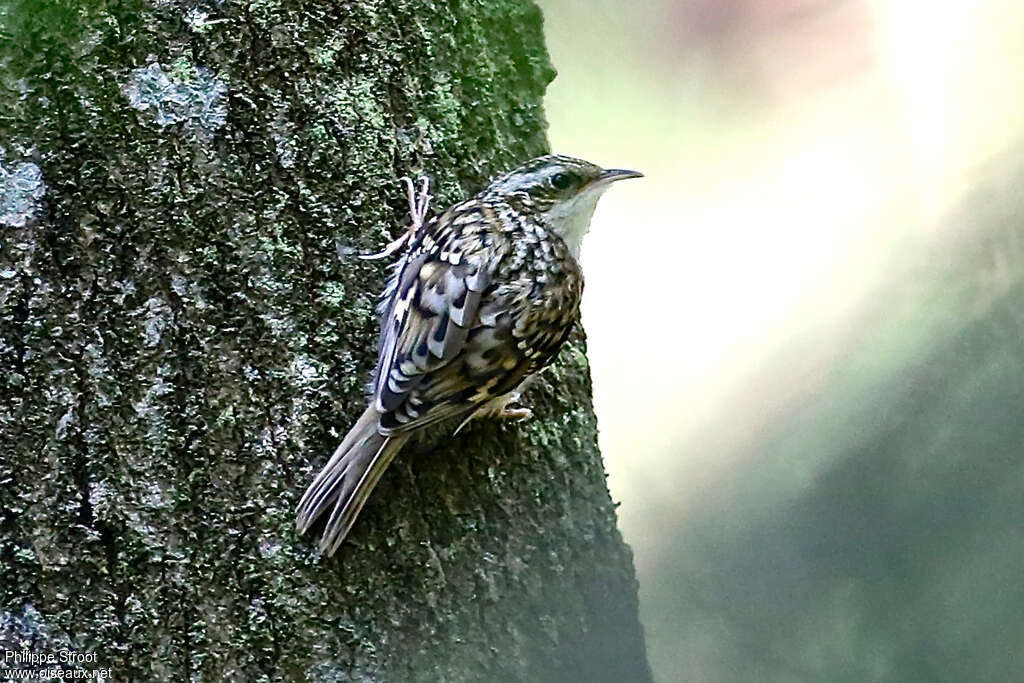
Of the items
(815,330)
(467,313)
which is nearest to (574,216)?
(467,313)

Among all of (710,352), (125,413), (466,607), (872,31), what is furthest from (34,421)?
(872,31)

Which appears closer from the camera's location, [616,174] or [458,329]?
[458,329]

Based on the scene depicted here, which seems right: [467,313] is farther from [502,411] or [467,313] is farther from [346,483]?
[346,483]

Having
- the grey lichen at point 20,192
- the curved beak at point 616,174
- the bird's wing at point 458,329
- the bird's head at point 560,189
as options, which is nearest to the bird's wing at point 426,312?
the bird's wing at point 458,329

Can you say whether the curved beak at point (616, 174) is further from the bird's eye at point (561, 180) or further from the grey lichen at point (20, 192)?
the grey lichen at point (20, 192)

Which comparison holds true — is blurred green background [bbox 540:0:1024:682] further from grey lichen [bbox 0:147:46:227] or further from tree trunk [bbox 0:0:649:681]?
grey lichen [bbox 0:147:46:227]

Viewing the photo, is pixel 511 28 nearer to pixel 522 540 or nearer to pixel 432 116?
pixel 432 116
